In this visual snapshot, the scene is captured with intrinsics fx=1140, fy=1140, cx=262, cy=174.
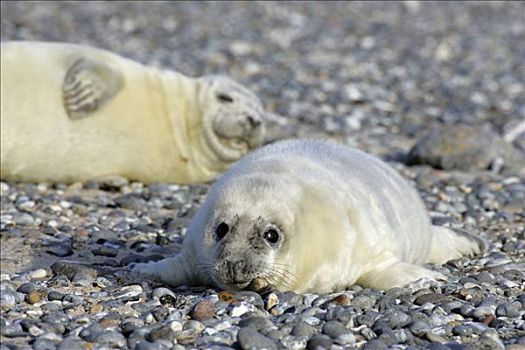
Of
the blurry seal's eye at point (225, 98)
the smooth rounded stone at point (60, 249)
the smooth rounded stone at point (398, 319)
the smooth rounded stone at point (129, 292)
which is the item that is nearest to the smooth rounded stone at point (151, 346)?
the smooth rounded stone at point (129, 292)

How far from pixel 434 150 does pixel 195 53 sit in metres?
5.98

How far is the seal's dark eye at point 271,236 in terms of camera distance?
4.47 m

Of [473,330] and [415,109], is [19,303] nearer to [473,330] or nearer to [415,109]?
[473,330]

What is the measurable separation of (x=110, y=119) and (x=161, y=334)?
4221 millimetres

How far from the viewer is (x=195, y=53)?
1428 cm

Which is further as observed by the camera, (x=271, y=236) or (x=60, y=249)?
(x=60, y=249)

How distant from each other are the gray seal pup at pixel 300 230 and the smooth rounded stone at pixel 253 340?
20.6 inches

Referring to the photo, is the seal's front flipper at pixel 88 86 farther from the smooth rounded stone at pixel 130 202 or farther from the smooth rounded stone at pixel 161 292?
the smooth rounded stone at pixel 161 292

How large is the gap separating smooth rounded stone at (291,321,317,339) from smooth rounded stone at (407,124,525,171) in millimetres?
4876

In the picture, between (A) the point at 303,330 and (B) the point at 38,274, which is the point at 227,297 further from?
(B) the point at 38,274

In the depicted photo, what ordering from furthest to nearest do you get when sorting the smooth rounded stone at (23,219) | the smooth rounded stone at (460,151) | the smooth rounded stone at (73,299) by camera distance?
the smooth rounded stone at (460,151)
the smooth rounded stone at (23,219)
the smooth rounded stone at (73,299)

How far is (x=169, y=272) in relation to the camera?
16.2 feet

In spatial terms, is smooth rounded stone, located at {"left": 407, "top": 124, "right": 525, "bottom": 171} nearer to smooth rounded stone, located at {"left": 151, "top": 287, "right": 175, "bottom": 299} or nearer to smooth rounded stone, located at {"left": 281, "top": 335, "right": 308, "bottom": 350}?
smooth rounded stone, located at {"left": 151, "top": 287, "right": 175, "bottom": 299}

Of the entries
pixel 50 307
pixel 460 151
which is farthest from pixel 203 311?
pixel 460 151
